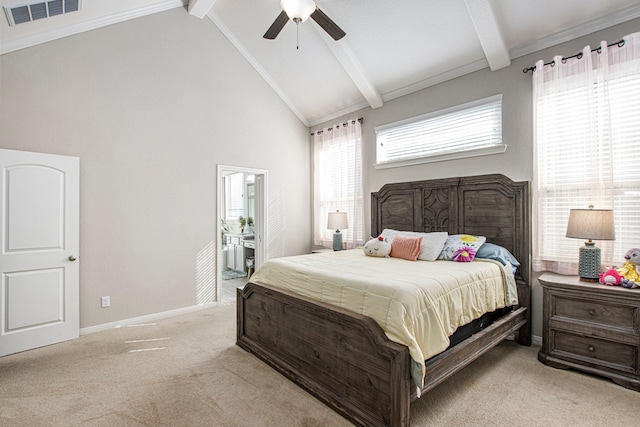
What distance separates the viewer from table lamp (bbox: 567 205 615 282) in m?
2.54

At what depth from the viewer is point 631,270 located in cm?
253

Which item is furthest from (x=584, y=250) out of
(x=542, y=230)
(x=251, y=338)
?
(x=251, y=338)

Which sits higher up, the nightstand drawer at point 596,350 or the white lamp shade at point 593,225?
the white lamp shade at point 593,225

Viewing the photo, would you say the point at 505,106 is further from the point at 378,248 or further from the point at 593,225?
the point at 378,248

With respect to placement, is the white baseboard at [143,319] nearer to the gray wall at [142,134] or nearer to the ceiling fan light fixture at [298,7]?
the gray wall at [142,134]

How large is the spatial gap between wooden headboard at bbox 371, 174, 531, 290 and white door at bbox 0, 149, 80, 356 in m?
3.67

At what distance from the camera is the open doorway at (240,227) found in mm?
5168

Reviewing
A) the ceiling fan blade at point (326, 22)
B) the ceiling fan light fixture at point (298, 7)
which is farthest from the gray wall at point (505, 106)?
the ceiling fan light fixture at point (298, 7)

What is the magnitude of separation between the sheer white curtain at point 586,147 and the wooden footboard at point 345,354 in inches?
36.5

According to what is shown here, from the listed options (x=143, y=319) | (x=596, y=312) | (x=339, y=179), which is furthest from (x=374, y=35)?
(x=143, y=319)

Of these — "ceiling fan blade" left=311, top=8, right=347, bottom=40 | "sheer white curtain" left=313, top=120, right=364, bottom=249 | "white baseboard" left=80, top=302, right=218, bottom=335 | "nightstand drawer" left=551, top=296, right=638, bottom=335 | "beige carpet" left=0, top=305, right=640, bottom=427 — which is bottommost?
"beige carpet" left=0, top=305, right=640, bottom=427

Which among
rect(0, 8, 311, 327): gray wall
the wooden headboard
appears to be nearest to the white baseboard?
rect(0, 8, 311, 327): gray wall

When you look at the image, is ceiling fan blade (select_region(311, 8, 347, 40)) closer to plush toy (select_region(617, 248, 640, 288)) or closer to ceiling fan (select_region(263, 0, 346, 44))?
ceiling fan (select_region(263, 0, 346, 44))

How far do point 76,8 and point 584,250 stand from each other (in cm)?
518
